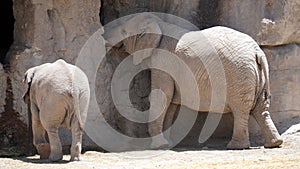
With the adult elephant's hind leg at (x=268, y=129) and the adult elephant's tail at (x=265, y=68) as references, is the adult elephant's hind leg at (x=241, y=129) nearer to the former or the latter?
the adult elephant's hind leg at (x=268, y=129)

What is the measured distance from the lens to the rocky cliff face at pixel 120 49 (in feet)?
32.7

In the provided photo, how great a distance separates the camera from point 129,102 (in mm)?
10992

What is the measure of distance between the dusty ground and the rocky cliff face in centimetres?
98

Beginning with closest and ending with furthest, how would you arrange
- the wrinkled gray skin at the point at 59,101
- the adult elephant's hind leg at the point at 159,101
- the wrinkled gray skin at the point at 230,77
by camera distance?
1. the wrinkled gray skin at the point at 59,101
2. the wrinkled gray skin at the point at 230,77
3. the adult elephant's hind leg at the point at 159,101

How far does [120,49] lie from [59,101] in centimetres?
275

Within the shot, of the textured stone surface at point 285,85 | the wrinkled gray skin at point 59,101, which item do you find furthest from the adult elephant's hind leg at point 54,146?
the textured stone surface at point 285,85

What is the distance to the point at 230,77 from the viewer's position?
10062 millimetres

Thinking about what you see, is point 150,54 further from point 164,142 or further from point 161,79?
point 164,142

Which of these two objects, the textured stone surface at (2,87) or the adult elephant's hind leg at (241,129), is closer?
the textured stone surface at (2,87)

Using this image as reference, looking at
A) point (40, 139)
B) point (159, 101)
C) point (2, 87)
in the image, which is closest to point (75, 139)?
point (40, 139)

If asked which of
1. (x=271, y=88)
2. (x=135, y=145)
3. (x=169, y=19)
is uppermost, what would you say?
(x=169, y=19)

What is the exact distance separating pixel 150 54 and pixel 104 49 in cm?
65

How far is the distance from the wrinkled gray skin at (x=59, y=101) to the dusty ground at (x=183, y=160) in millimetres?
285

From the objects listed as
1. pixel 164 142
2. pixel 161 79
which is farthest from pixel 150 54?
pixel 164 142
